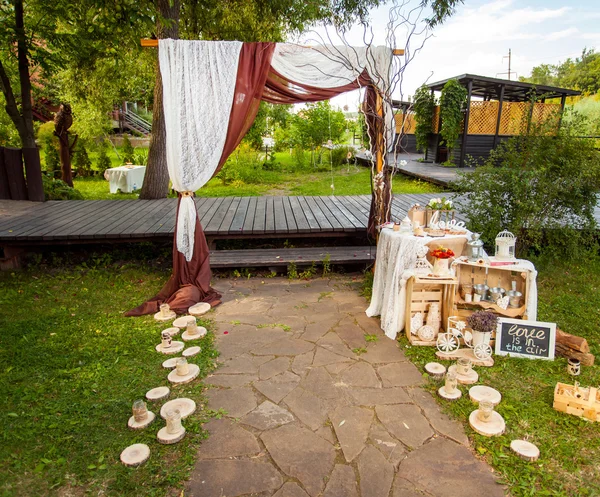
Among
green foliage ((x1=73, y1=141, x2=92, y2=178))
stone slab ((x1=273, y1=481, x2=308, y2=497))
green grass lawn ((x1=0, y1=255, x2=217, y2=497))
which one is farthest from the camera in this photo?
green foliage ((x1=73, y1=141, x2=92, y2=178))

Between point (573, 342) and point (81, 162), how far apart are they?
12509mm

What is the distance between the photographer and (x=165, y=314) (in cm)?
375

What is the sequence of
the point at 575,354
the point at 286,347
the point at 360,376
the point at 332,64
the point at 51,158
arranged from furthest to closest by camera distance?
the point at 51,158 < the point at 332,64 < the point at 286,347 < the point at 575,354 < the point at 360,376

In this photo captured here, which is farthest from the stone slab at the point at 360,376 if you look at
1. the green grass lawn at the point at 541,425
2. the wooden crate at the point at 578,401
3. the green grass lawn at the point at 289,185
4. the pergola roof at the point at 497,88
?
the pergola roof at the point at 497,88

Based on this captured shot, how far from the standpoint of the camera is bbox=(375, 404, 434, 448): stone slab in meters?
2.25

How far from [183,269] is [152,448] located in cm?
219

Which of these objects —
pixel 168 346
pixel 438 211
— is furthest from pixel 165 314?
pixel 438 211

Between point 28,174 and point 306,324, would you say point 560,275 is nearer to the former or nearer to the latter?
point 306,324

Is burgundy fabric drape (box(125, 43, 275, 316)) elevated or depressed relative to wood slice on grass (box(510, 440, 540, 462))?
elevated

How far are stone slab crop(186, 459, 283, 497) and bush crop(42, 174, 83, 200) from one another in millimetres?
7603

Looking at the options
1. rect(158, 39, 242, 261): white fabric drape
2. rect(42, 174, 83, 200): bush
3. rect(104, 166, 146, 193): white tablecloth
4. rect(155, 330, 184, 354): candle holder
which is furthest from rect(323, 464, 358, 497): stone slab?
rect(104, 166, 146, 193): white tablecloth

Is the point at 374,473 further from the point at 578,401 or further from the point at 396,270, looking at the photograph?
the point at 396,270

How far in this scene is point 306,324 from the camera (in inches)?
145

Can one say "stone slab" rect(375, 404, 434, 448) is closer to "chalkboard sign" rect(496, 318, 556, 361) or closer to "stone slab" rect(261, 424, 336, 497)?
"stone slab" rect(261, 424, 336, 497)
